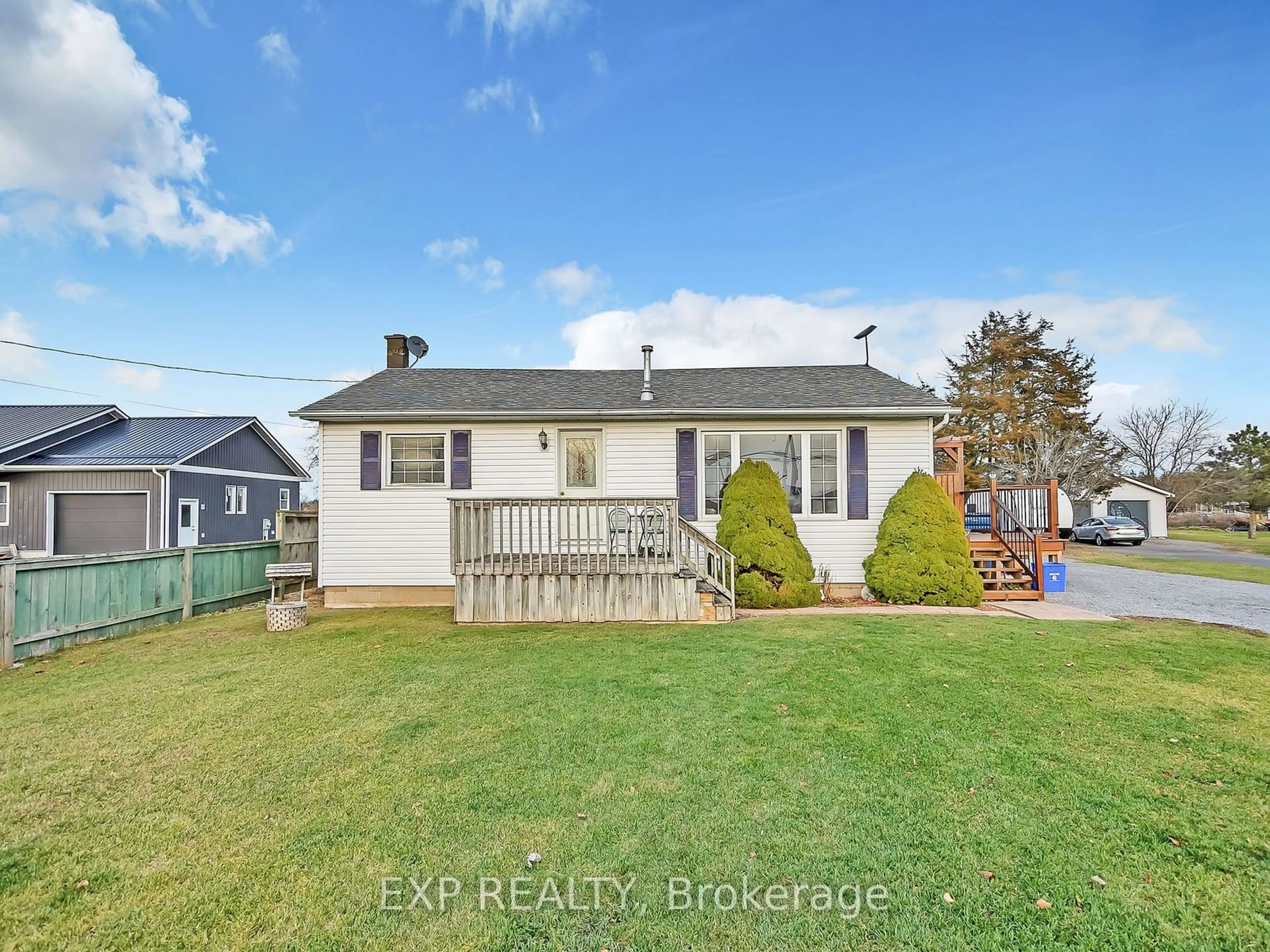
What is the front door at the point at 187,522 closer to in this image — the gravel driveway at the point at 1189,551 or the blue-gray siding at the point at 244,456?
the blue-gray siding at the point at 244,456

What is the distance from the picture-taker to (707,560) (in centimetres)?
813

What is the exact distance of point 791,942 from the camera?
1839mm

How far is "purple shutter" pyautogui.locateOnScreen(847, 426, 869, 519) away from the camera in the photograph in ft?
28.6

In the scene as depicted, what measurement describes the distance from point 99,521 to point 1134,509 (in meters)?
44.1

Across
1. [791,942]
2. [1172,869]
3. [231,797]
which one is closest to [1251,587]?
[1172,869]

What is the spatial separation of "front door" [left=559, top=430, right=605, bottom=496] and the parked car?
24793 mm

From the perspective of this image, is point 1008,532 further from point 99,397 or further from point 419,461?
point 99,397

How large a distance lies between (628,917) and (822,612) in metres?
6.29

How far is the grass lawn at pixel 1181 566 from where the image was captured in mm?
12578

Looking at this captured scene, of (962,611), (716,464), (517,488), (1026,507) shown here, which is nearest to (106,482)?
(517,488)

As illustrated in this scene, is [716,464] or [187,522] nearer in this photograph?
[716,464]

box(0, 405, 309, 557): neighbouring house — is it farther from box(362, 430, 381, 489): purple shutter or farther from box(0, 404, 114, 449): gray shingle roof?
box(362, 430, 381, 489): purple shutter

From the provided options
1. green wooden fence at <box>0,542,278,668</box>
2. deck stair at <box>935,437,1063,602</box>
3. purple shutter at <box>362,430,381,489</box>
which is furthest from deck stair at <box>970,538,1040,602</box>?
→ green wooden fence at <box>0,542,278,668</box>

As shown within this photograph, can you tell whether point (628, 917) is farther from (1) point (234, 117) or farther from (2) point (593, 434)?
(1) point (234, 117)
